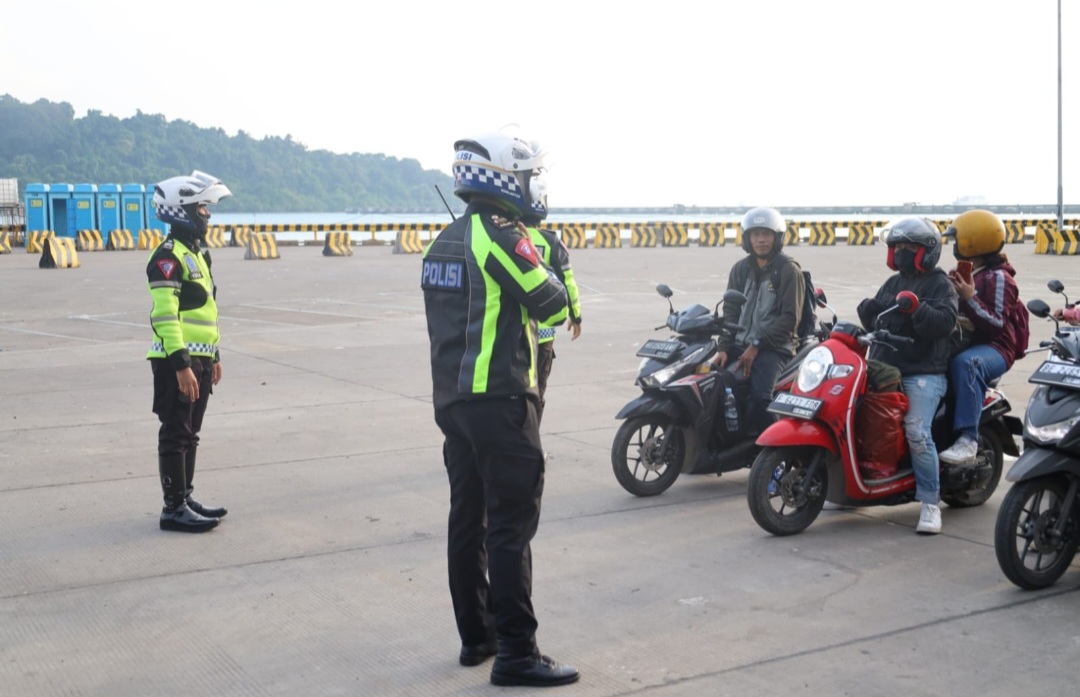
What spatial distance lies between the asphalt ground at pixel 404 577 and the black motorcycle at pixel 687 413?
0.69ft

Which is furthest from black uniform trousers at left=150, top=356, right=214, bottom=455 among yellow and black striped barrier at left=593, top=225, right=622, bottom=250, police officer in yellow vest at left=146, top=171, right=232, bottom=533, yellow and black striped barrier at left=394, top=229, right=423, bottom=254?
yellow and black striped barrier at left=593, top=225, right=622, bottom=250

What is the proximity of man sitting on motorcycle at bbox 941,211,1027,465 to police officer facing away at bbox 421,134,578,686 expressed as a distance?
10.1ft

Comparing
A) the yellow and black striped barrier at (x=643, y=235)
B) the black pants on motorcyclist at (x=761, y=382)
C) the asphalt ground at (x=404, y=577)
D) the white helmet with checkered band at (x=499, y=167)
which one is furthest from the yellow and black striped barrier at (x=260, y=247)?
the white helmet with checkered band at (x=499, y=167)

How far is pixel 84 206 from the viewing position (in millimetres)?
44781

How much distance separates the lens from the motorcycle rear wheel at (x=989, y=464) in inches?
278

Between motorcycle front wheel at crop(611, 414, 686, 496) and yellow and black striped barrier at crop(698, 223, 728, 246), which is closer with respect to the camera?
motorcycle front wheel at crop(611, 414, 686, 496)

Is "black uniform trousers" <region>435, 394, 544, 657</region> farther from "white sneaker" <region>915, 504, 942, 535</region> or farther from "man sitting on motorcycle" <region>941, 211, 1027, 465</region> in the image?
"man sitting on motorcycle" <region>941, 211, 1027, 465</region>

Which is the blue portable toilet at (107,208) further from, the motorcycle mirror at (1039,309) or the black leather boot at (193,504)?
the motorcycle mirror at (1039,309)

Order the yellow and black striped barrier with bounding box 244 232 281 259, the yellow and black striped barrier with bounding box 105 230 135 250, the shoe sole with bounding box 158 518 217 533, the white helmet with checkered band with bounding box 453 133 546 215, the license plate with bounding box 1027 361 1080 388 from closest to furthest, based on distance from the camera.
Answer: the white helmet with checkered band with bounding box 453 133 546 215, the license plate with bounding box 1027 361 1080 388, the shoe sole with bounding box 158 518 217 533, the yellow and black striped barrier with bounding box 244 232 281 259, the yellow and black striped barrier with bounding box 105 230 135 250

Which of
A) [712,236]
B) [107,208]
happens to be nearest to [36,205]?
[107,208]

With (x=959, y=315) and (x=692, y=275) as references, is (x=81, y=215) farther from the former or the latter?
(x=959, y=315)

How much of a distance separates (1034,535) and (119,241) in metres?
37.9

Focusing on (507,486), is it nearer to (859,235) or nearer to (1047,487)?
(1047,487)

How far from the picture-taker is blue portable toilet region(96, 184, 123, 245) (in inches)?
1774
